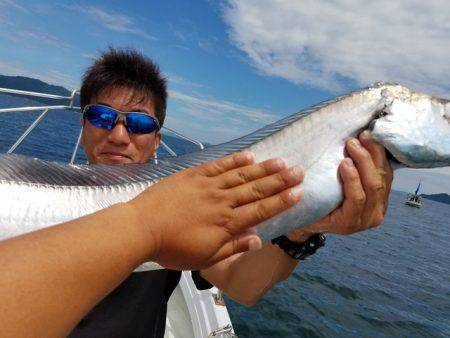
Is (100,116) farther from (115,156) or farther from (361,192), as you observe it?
(361,192)

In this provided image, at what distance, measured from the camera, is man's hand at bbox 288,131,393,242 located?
210 cm

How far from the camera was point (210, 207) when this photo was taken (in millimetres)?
1471

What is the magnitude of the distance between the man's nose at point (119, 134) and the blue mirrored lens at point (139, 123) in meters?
0.07

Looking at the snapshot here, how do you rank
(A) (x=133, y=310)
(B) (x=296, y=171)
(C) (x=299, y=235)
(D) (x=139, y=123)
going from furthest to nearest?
(D) (x=139, y=123) → (A) (x=133, y=310) → (C) (x=299, y=235) → (B) (x=296, y=171)

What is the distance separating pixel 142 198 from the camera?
54.6 inches

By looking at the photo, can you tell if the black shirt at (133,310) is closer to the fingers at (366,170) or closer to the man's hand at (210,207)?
the man's hand at (210,207)

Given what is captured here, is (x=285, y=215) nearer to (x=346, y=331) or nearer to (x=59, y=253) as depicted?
(x=59, y=253)

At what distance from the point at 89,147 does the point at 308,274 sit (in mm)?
13193

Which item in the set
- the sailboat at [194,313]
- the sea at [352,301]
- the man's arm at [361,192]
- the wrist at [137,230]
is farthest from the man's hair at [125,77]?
the sea at [352,301]

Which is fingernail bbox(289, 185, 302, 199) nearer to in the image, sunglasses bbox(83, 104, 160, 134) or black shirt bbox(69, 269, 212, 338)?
black shirt bbox(69, 269, 212, 338)

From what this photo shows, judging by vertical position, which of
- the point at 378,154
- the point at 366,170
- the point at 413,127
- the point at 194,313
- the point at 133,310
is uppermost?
the point at 413,127

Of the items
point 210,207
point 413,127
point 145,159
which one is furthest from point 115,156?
point 413,127

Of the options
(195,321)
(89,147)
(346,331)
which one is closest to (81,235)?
(89,147)

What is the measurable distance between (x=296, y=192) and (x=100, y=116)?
2.48 meters
